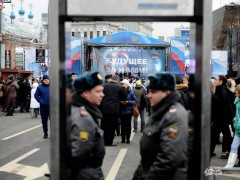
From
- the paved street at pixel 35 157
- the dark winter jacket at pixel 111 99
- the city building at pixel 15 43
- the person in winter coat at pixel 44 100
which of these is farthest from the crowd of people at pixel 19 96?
the city building at pixel 15 43

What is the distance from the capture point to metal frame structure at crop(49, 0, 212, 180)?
10.9 feet

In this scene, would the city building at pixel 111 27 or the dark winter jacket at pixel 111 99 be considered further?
Result: the city building at pixel 111 27

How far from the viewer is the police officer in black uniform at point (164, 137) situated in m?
3.40

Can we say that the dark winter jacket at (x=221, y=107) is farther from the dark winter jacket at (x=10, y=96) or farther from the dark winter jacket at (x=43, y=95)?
the dark winter jacket at (x=10, y=96)

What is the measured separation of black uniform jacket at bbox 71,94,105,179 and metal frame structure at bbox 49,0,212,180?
18 cm

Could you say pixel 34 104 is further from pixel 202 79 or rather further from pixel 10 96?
pixel 202 79

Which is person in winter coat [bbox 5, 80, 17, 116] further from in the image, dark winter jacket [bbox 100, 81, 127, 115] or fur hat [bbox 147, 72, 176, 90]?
fur hat [bbox 147, 72, 176, 90]

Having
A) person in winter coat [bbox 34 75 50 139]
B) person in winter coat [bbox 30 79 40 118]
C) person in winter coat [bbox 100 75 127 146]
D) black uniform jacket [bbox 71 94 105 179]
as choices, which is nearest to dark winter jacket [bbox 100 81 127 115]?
person in winter coat [bbox 100 75 127 146]

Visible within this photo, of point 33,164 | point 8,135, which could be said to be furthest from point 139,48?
point 33,164

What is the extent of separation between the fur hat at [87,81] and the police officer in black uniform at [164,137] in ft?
1.48

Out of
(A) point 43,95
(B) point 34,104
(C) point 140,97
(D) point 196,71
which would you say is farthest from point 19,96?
(D) point 196,71

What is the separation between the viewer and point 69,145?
3.48 m

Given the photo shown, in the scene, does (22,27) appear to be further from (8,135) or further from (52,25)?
(52,25)

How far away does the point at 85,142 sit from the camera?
361cm
